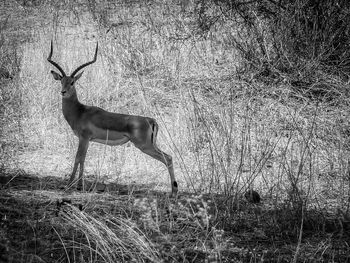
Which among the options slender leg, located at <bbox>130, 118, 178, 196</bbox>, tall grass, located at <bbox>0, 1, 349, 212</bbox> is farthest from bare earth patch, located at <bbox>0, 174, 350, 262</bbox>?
slender leg, located at <bbox>130, 118, 178, 196</bbox>

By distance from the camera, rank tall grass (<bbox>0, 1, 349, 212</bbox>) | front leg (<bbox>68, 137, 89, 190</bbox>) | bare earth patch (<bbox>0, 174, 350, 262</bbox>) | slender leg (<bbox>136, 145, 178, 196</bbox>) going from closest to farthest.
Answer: bare earth patch (<bbox>0, 174, 350, 262</bbox>)
slender leg (<bbox>136, 145, 178, 196</bbox>)
front leg (<bbox>68, 137, 89, 190</bbox>)
tall grass (<bbox>0, 1, 349, 212</bbox>)

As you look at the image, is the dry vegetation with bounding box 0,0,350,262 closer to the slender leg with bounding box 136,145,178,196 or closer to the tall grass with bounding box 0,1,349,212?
the tall grass with bounding box 0,1,349,212

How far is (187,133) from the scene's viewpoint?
7418 mm

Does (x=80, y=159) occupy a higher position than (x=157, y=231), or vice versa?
(x=80, y=159)

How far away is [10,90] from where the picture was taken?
351 inches

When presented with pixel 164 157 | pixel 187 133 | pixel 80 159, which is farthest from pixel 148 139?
pixel 187 133

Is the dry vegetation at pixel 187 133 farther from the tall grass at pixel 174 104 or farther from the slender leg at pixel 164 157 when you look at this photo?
the slender leg at pixel 164 157

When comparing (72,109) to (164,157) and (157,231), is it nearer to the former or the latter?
(164,157)

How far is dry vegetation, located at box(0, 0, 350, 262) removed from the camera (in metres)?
4.40

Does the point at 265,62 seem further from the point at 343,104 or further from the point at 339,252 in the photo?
the point at 339,252

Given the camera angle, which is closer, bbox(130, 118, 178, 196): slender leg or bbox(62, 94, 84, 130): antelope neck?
bbox(130, 118, 178, 196): slender leg

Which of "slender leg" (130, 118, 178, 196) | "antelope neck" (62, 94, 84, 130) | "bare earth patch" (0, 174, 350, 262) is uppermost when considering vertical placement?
"antelope neck" (62, 94, 84, 130)

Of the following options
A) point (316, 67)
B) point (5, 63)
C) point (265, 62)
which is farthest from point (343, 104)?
point (5, 63)

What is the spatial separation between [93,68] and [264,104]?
269cm
